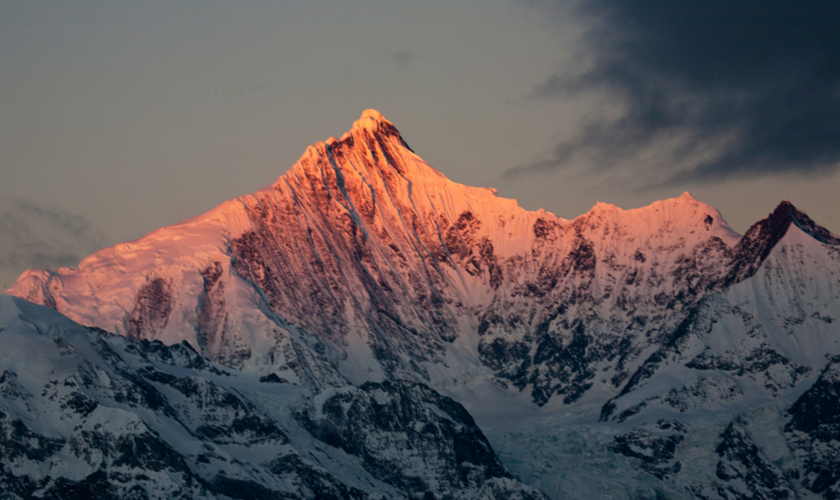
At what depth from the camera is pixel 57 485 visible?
19975 centimetres

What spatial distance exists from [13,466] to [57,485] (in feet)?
23.2

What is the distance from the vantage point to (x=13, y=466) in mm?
198875
